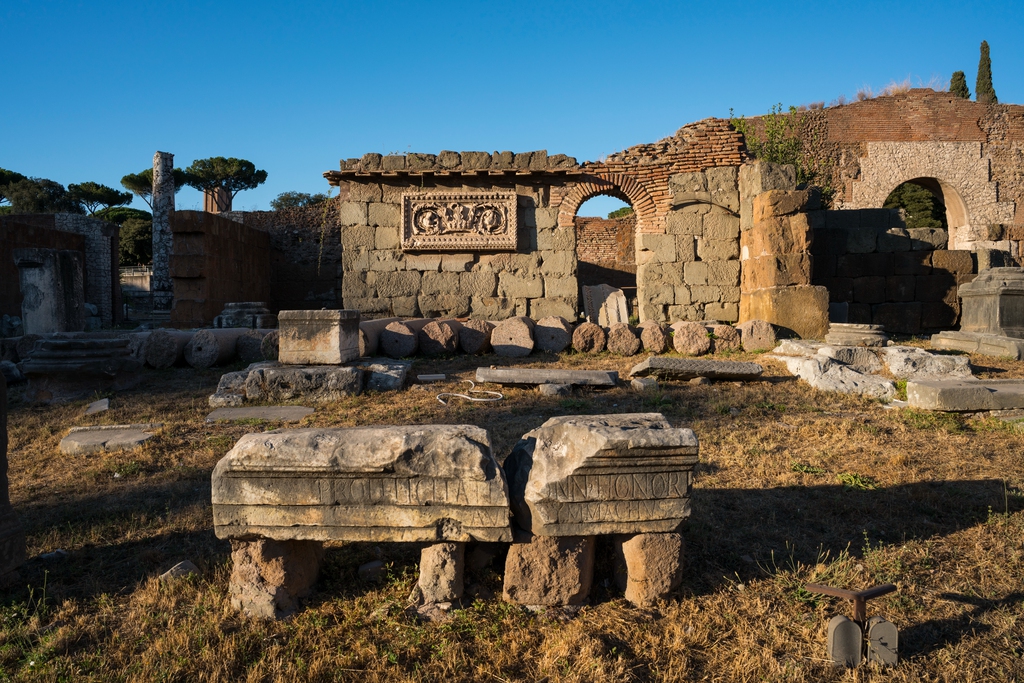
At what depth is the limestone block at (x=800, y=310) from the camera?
364 inches

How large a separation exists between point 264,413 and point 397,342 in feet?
9.81

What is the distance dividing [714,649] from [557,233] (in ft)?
29.4

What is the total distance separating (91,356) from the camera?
710 cm

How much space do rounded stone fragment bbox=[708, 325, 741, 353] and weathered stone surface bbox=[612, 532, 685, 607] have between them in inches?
275

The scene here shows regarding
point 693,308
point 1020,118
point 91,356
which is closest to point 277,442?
point 91,356

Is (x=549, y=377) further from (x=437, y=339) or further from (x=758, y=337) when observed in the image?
(x=758, y=337)

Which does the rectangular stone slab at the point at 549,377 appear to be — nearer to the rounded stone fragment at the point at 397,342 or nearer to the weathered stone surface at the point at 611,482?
the rounded stone fragment at the point at 397,342

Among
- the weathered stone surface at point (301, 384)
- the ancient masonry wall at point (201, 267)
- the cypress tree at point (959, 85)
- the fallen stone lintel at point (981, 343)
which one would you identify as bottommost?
the weathered stone surface at point (301, 384)

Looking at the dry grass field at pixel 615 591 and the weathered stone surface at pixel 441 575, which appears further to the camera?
the weathered stone surface at pixel 441 575

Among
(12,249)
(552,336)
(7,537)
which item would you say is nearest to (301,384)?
(7,537)

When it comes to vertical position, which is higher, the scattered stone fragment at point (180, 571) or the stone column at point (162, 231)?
the stone column at point (162, 231)

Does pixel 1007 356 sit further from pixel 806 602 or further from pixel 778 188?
pixel 806 602

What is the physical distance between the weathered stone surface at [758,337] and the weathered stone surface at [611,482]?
23.5ft

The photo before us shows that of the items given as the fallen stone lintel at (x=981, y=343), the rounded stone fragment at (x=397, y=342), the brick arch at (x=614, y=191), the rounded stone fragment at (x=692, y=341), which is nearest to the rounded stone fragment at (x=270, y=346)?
the rounded stone fragment at (x=397, y=342)
